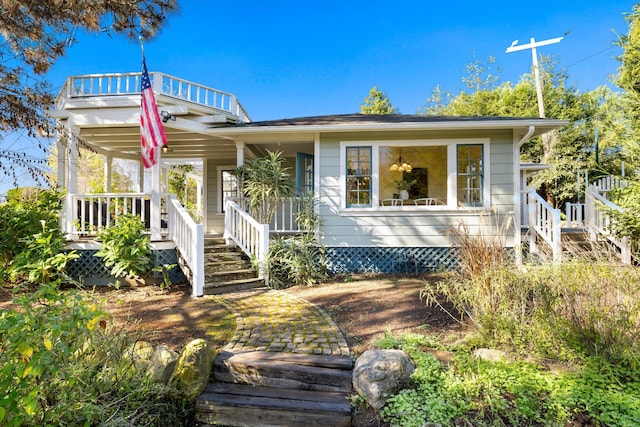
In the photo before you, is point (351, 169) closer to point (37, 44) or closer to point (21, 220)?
point (37, 44)

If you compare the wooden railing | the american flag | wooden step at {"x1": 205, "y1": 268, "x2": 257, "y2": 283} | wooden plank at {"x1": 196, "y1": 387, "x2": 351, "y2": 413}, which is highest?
the american flag

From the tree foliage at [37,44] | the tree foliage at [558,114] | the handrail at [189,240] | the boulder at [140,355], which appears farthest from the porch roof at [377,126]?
the tree foliage at [558,114]

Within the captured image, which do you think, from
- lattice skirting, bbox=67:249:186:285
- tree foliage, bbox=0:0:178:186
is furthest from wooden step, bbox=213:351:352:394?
tree foliage, bbox=0:0:178:186

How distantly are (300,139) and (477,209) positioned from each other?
4.25 m

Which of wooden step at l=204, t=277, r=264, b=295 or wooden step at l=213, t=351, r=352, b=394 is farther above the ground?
wooden step at l=204, t=277, r=264, b=295

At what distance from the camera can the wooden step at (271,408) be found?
254 cm

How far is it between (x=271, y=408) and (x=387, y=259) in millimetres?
4918

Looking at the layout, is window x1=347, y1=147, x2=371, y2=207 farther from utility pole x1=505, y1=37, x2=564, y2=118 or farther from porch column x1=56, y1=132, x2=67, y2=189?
utility pole x1=505, y1=37, x2=564, y2=118

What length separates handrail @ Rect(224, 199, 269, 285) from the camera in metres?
6.15

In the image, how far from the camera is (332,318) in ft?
14.1

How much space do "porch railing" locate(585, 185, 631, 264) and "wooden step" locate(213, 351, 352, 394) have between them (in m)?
5.50

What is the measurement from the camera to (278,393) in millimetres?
2787

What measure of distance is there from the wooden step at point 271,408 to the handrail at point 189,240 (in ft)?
9.25

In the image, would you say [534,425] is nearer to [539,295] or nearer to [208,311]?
[539,295]
